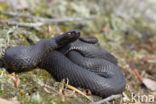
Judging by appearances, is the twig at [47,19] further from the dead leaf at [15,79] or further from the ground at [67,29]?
the dead leaf at [15,79]

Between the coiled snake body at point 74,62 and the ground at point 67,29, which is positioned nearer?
the ground at point 67,29

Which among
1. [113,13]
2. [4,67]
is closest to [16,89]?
[4,67]

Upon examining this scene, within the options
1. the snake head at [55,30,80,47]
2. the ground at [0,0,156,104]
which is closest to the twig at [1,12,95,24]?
the ground at [0,0,156,104]

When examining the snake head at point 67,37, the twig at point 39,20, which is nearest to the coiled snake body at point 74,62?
the snake head at point 67,37

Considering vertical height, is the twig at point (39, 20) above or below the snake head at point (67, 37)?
above

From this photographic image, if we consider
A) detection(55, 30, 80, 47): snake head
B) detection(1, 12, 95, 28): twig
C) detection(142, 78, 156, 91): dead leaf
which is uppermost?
detection(1, 12, 95, 28): twig

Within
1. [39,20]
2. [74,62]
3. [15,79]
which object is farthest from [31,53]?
[39,20]

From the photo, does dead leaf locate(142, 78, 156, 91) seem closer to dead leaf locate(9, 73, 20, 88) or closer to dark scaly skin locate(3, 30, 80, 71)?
dark scaly skin locate(3, 30, 80, 71)
